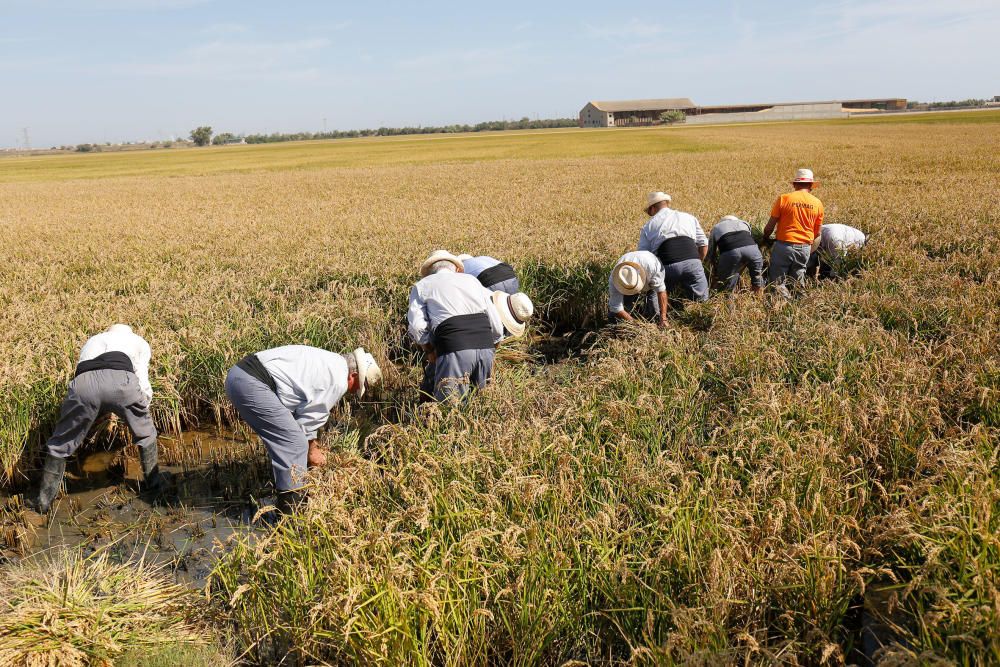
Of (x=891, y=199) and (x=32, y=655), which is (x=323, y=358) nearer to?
(x=32, y=655)

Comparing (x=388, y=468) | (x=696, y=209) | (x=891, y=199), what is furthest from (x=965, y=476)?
(x=891, y=199)

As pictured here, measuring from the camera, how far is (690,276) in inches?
334

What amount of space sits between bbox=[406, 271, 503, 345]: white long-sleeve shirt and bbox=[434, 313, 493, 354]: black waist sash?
0.20ft

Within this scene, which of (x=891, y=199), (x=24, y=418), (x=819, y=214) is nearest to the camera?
(x=24, y=418)

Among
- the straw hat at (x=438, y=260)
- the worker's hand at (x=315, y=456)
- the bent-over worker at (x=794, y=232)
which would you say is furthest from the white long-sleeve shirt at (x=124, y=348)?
the bent-over worker at (x=794, y=232)

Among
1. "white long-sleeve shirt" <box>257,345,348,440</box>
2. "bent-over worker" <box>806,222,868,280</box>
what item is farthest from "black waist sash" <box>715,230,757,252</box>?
"white long-sleeve shirt" <box>257,345,348,440</box>

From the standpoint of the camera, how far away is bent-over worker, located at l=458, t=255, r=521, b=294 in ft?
25.4

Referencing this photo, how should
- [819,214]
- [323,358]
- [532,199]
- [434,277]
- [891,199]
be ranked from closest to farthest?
1. [323,358]
2. [434,277]
3. [819,214]
4. [891,199]
5. [532,199]

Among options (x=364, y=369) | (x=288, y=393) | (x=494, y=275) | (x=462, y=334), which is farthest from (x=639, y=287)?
(x=288, y=393)

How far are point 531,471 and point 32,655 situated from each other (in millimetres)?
2532

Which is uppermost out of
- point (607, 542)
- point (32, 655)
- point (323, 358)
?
point (323, 358)

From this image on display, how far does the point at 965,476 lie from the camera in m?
3.43

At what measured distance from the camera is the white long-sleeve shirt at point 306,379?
482 cm

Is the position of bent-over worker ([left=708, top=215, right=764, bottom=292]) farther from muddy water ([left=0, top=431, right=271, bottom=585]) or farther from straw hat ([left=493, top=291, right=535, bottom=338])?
muddy water ([left=0, top=431, right=271, bottom=585])
